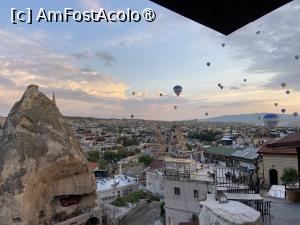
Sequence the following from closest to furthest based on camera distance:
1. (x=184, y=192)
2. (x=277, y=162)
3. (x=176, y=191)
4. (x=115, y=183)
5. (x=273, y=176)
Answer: (x=184, y=192) < (x=176, y=191) < (x=277, y=162) < (x=273, y=176) < (x=115, y=183)

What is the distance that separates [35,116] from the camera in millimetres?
25094

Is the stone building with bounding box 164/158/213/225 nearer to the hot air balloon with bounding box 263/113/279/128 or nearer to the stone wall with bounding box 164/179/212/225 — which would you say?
the stone wall with bounding box 164/179/212/225

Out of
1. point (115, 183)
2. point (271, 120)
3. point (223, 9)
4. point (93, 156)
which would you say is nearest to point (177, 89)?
point (115, 183)

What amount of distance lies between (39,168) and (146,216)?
9.57m

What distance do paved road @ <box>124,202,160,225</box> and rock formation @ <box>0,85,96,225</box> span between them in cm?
369

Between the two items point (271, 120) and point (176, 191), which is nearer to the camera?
Result: point (176, 191)

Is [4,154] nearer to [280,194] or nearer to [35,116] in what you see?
[35,116]

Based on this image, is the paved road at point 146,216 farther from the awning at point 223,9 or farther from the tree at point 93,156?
the tree at point 93,156

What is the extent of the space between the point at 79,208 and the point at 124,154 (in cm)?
4402

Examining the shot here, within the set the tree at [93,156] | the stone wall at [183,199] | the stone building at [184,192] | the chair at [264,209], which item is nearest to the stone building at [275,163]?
the stone building at [184,192]

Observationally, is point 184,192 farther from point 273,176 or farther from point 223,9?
point 223,9

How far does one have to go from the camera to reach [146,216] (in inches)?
1131

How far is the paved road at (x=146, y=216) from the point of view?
27252 mm

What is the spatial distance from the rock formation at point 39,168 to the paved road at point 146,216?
12.1 ft
